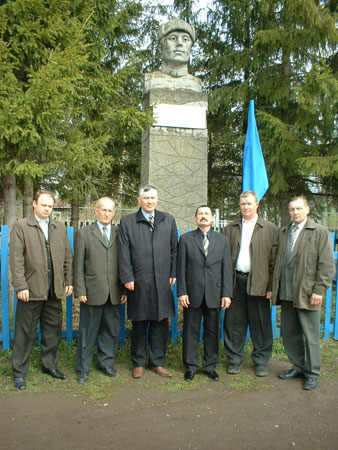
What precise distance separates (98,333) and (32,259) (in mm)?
→ 991

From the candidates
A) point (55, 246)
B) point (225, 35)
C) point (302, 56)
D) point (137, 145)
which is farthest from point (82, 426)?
point (225, 35)

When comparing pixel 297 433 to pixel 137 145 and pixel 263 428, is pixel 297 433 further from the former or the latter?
pixel 137 145

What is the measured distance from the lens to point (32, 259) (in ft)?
10.7

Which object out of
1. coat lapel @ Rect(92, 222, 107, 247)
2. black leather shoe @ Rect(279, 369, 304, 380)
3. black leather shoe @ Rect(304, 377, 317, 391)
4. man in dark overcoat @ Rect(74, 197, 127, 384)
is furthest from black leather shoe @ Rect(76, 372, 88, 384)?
black leather shoe @ Rect(304, 377, 317, 391)

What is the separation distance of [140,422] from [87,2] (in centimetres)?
615

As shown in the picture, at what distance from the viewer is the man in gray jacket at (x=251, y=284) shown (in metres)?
3.60

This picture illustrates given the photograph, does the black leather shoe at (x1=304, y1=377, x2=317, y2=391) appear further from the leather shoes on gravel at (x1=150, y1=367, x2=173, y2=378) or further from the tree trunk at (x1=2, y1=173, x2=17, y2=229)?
the tree trunk at (x1=2, y1=173, x2=17, y2=229)

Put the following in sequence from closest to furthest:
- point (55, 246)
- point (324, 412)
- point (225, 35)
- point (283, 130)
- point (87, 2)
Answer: point (324, 412) < point (55, 246) < point (87, 2) < point (283, 130) < point (225, 35)

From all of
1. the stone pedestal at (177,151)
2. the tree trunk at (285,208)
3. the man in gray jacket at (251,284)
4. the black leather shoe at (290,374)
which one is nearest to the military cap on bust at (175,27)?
the stone pedestal at (177,151)

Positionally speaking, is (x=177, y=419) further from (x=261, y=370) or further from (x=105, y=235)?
(x=105, y=235)

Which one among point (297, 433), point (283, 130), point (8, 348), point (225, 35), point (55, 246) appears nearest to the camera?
point (297, 433)

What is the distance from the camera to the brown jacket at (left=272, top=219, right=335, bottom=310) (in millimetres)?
3305

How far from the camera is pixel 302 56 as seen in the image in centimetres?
921

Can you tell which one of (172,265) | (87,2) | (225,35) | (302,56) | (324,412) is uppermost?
(225,35)
